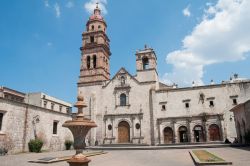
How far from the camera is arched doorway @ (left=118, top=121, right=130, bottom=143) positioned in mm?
34281

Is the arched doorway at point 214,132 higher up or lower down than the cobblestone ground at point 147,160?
higher up

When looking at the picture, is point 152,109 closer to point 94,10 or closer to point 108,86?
point 108,86

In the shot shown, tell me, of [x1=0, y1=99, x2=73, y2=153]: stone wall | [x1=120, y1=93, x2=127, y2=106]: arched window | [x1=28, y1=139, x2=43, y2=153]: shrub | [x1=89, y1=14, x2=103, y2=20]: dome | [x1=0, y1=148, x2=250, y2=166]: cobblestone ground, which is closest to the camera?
[x1=0, y1=148, x2=250, y2=166]: cobblestone ground

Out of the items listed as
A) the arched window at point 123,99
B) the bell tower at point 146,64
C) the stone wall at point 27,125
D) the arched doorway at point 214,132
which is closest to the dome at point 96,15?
the bell tower at point 146,64

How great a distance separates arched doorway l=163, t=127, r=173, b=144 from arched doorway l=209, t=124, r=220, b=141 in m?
5.32

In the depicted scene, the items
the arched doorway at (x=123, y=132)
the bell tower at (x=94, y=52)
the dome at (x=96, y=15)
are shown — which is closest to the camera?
the arched doorway at (x=123, y=132)

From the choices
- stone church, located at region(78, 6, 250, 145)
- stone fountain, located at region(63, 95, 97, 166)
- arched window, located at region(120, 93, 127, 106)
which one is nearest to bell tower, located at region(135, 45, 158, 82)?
stone church, located at region(78, 6, 250, 145)

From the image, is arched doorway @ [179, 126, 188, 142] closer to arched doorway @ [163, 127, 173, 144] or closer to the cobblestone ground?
arched doorway @ [163, 127, 173, 144]

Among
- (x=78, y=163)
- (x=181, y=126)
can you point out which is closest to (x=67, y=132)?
(x=181, y=126)

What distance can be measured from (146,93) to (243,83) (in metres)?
13.8

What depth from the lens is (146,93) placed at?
35031 millimetres

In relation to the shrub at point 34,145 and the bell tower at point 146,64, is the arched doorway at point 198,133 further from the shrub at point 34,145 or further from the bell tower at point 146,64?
the shrub at point 34,145

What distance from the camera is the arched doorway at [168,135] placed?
32531 millimetres

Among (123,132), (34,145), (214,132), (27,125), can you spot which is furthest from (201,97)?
(27,125)
